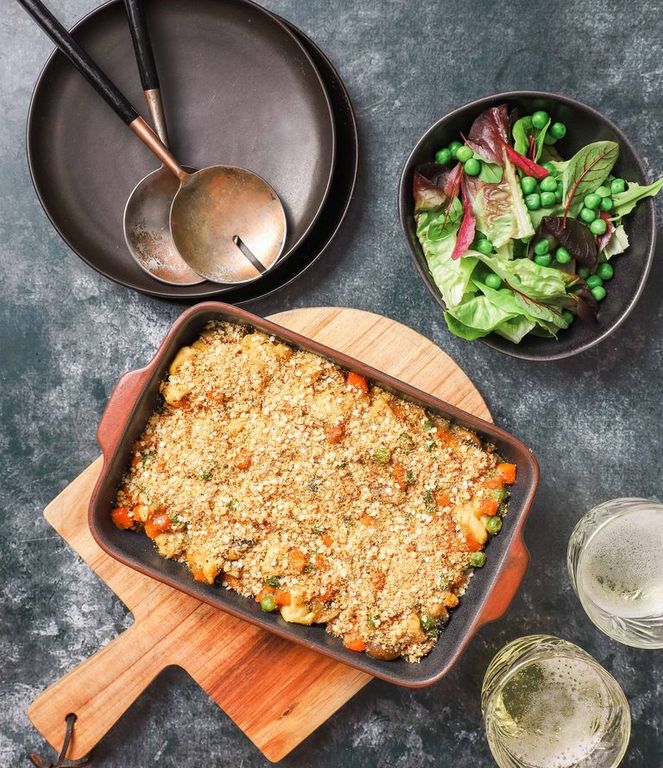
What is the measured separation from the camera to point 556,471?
9.23 feet

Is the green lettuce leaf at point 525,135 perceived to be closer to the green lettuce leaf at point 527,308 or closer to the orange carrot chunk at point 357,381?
the green lettuce leaf at point 527,308

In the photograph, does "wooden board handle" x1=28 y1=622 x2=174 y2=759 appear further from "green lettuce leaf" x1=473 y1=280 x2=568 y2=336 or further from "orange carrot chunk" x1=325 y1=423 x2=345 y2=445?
"green lettuce leaf" x1=473 y1=280 x2=568 y2=336

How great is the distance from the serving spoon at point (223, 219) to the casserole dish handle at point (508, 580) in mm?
1353

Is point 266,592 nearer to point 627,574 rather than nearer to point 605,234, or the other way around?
point 627,574

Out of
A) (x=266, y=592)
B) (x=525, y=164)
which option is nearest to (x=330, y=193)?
(x=525, y=164)

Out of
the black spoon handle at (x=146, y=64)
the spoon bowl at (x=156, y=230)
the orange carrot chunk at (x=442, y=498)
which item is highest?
the black spoon handle at (x=146, y=64)

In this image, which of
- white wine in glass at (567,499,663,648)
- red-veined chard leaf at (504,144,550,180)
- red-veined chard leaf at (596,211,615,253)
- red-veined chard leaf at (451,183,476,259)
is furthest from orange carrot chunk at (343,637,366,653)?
red-veined chard leaf at (504,144,550,180)

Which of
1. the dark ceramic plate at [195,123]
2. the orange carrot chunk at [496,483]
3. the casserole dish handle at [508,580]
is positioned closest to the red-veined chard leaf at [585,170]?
the dark ceramic plate at [195,123]

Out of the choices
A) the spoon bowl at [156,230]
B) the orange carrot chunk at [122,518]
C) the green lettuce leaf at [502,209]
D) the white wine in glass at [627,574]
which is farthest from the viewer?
the spoon bowl at [156,230]

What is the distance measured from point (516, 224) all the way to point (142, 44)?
5.08 ft

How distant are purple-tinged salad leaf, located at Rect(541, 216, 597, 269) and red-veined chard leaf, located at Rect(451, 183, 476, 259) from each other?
0.27m

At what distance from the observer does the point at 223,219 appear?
107 inches

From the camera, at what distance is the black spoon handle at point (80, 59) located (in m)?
2.46

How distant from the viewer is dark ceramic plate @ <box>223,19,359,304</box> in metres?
2.73
